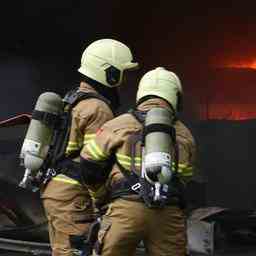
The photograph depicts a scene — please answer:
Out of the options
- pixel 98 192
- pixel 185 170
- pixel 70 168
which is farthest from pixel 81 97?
pixel 185 170

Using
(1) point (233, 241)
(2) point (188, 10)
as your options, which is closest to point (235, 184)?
(1) point (233, 241)

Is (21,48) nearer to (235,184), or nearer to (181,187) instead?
(235,184)

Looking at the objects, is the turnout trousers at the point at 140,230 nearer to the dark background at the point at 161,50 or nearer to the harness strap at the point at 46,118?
the harness strap at the point at 46,118

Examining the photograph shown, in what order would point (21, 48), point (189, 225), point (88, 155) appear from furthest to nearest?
point (21, 48)
point (189, 225)
point (88, 155)

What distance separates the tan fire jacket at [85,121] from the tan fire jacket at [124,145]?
0.41m


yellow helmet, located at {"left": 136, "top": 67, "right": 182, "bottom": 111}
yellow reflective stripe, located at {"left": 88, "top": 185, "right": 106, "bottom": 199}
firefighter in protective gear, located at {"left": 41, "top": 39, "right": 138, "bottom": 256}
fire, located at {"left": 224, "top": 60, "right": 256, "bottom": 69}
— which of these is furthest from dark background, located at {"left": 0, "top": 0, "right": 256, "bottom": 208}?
yellow helmet, located at {"left": 136, "top": 67, "right": 182, "bottom": 111}

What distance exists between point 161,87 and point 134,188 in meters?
0.52

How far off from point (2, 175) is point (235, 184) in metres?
2.45

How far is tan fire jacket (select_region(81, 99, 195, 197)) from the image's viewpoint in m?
3.07

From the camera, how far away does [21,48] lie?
350 inches

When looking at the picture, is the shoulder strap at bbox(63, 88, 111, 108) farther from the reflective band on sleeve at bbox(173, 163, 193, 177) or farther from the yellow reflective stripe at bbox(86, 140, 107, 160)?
the reflective band on sleeve at bbox(173, 163, 193, 177)

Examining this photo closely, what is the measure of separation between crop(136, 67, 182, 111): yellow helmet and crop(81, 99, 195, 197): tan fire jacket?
0.13 feet

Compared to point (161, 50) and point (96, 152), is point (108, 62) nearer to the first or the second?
point (96, 152)

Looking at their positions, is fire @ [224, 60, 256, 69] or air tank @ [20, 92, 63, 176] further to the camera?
fire @ [224, 60, 256, 69]
